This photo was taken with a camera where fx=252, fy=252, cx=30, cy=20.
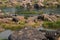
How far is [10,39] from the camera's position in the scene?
89.2 feet

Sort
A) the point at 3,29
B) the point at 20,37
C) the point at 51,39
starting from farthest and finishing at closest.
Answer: the point at 3,29 → the point at 51,39 → the point at 20,37

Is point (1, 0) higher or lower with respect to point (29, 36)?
lower

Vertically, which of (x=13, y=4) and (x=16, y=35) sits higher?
(x=16, y=35)

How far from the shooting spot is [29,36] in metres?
26.1

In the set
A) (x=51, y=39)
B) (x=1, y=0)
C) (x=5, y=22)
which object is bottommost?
(x=1, y=0)

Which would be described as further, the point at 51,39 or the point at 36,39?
the point at 51,39

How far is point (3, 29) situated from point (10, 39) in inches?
455

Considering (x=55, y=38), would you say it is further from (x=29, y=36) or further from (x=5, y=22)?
(x=5, y=22)

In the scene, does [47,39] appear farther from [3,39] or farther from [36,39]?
[3,39]

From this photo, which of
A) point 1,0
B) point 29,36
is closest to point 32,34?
point 29,36

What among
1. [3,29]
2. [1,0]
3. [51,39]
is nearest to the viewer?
[51,39]

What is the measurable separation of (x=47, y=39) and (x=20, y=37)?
326 cm

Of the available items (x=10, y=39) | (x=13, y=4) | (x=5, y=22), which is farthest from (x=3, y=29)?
(x=13, y=4)

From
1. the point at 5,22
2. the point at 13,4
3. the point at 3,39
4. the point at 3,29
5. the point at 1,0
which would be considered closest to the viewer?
the point at 3,39
